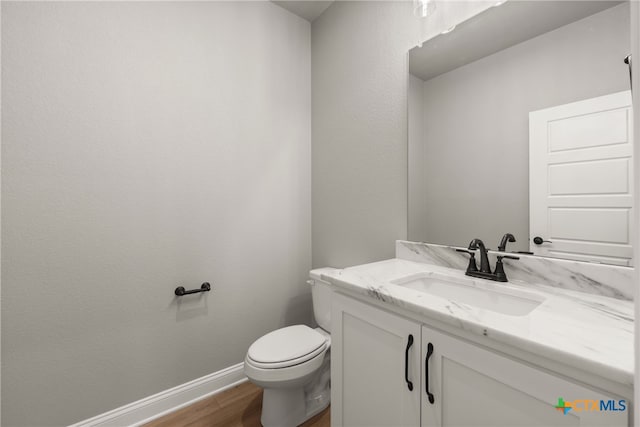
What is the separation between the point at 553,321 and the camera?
0.68m

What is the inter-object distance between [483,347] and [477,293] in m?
0.44

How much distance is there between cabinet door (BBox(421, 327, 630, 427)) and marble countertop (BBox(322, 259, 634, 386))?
6cm

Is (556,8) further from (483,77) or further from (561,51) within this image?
(483,77)

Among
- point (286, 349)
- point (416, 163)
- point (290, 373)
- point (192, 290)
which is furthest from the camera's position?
point (192, 290)

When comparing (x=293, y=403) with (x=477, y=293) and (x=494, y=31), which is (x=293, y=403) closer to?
(x=477, y=293)

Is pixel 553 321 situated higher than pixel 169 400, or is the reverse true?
pixel 553 321

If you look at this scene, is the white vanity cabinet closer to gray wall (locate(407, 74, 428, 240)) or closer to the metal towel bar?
gray wall (locate(407, 74, 428, 240))

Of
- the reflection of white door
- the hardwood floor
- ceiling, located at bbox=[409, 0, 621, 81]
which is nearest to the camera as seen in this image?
the reflection of white door

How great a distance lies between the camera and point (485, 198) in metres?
1.25

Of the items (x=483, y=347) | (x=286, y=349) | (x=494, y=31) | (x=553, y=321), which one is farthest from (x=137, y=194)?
(x=494, y=31)

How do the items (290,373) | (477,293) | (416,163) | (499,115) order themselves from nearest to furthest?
(477,293) < (499,115) < (290,373) < (416,163)

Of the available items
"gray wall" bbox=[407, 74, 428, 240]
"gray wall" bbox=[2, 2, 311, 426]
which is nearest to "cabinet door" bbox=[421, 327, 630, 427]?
"gray wall" bbox=[407, 74, 428, 240]

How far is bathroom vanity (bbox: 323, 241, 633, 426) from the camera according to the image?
545 mm

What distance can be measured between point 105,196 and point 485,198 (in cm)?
186
